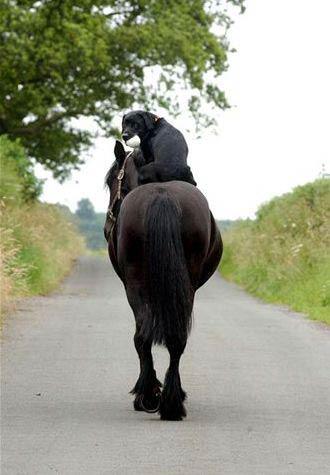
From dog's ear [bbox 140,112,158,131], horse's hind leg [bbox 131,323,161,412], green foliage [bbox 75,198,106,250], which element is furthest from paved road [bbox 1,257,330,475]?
green foliage [bbox 75,198,106,250]

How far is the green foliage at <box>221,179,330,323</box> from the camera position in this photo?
947 inches

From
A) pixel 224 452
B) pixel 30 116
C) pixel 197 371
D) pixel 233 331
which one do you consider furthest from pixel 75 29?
pixel 224 452

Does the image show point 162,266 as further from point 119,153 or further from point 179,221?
point 119,153

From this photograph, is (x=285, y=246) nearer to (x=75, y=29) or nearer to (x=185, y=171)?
(x=75, y=29)

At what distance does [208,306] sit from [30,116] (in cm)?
1861

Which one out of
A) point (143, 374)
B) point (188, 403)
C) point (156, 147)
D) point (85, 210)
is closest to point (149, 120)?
point (156, 147)

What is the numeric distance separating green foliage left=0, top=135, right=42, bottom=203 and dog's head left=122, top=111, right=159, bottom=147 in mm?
15210

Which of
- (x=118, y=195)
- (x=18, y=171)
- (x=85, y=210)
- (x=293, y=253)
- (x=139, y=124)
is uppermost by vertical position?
(x=85, y=210)

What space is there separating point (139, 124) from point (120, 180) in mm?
544

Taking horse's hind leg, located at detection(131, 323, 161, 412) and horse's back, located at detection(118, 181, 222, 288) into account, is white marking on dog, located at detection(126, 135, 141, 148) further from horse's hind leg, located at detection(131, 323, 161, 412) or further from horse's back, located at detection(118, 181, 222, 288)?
horse's hind leg, located at detection(131, 323, 161, 412)

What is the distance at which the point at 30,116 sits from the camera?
1599 inches

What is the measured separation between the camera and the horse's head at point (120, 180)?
12.0m

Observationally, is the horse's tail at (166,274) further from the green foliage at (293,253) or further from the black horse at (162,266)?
the green foliage at (293,253)

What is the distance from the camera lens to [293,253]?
89.7 ft
